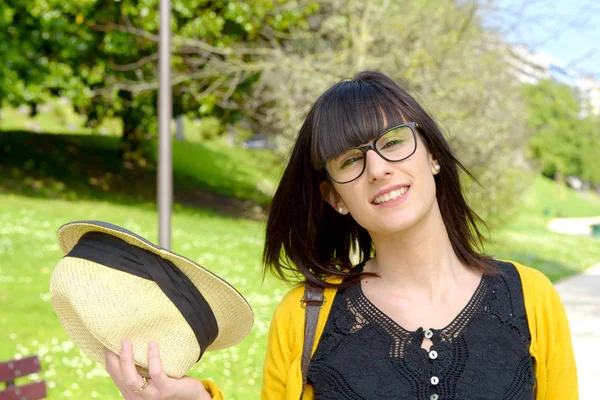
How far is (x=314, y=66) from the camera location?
11180 millimetres

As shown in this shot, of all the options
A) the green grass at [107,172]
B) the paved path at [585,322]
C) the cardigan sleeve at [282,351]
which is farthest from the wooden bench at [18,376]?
the green grass at [107,172]

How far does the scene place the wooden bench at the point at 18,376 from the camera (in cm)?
433

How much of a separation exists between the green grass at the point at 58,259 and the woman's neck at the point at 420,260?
0.53 metres

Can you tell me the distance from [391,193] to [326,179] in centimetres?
27

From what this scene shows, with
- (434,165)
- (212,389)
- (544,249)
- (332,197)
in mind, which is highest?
(434,165)

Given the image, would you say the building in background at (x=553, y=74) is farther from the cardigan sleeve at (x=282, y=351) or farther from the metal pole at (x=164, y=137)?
the cardigan sleeve at (x=282, y=351)

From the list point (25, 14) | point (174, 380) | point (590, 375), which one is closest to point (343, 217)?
point (174, 380)

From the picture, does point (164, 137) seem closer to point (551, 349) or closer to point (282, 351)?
point (282, 351)

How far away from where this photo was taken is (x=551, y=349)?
6.72 feet

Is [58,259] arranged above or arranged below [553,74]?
below

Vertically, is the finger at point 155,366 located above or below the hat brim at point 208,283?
below

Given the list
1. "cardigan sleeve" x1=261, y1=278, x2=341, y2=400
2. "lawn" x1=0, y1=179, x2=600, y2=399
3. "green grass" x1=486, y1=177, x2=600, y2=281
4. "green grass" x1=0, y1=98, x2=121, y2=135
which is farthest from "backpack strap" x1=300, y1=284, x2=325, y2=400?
"green grass" x1=0, y1=98, x2=121, y2=135

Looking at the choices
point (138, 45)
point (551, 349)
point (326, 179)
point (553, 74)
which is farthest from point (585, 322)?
point (138, 45)

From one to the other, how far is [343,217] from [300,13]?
460 inches
